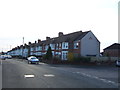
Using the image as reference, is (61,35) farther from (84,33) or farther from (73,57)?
(73,57)

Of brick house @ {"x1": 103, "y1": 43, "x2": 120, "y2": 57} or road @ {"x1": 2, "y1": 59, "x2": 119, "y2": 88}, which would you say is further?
brick house @ {"x1": 103, "y1": 43, "x2": 120, "y2": 57}

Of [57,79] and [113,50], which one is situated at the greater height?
[113,50]

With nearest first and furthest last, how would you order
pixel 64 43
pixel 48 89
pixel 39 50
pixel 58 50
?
pixel 48 89 < pixel 64 43 < pixel 58 50 < pixel 39 50

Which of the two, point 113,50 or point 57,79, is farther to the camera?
point 113,50

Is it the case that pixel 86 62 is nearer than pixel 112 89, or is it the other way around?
pixel 112 89

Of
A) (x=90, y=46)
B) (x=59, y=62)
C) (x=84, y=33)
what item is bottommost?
(x=59, y=62)

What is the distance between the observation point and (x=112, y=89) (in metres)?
11.6

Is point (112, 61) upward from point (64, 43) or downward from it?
downward

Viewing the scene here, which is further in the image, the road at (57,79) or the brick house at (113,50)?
the brick house at (113,50)

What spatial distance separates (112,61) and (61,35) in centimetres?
2697

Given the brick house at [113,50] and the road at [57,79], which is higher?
the brick house at [113,50]

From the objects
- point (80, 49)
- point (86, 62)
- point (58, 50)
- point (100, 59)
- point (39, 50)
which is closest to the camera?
point (86, 62)

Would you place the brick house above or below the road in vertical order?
above

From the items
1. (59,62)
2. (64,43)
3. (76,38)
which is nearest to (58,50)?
(64,43)
